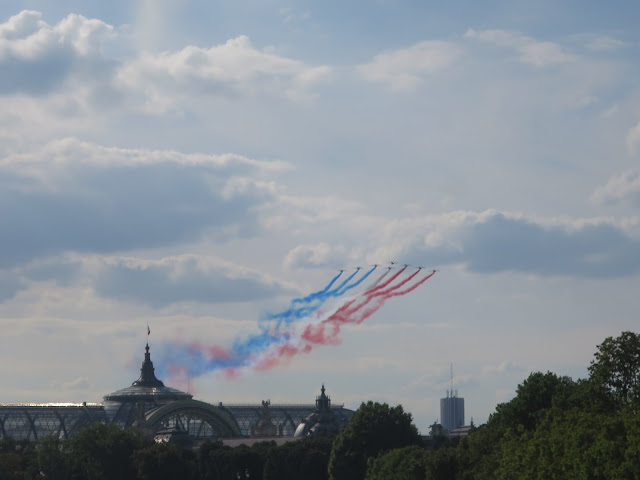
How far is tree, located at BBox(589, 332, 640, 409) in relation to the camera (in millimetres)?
133125

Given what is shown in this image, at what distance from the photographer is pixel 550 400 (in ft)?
518

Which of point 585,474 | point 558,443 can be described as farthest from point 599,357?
point 585,474

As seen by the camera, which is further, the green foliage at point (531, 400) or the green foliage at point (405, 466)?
the green foliage at point (405, 466)

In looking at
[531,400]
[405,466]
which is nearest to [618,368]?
[531,400]

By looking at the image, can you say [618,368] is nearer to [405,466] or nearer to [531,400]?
[531,400]

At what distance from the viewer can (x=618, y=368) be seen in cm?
13400

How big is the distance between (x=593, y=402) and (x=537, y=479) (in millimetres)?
16625

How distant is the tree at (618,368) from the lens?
133125 mm

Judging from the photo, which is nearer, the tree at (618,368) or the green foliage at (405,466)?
the tree at (618,368)

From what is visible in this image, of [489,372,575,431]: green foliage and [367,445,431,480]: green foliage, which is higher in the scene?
[489,372,575,431]: green foliage

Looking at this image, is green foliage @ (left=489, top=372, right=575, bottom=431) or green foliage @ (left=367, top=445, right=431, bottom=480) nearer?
green foliage @ (left=489, top=372, right=575, bottom=431)

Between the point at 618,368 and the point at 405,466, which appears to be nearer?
the point at 618,368

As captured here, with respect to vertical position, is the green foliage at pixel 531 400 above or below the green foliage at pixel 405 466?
above

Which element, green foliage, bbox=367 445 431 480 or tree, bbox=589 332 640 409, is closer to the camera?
tree, bbox=589 332 640 409
